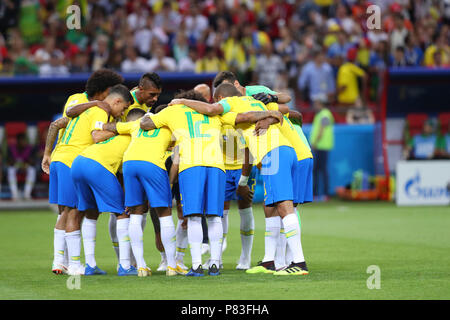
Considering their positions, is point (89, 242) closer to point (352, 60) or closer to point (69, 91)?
point (69, 91)

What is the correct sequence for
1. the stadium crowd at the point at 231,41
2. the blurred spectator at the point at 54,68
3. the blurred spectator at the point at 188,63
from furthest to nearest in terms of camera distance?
the blurred spectator at the point at 188,63, the stadium crowd at the point at 231,41, the blurred spectator at the point at 54,68

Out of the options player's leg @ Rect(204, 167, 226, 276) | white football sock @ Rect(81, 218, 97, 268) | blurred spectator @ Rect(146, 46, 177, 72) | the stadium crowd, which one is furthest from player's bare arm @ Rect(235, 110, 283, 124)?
blurred spectator @ Rect(146, 46, 177, 72)

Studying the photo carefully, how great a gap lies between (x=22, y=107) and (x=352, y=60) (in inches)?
346

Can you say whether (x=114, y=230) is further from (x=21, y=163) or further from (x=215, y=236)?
(x=21, y=163)

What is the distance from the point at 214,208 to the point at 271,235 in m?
0.87

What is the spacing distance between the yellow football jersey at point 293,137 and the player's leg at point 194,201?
3.79 feet

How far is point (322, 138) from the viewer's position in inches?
773

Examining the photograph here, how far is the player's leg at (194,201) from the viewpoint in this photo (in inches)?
316

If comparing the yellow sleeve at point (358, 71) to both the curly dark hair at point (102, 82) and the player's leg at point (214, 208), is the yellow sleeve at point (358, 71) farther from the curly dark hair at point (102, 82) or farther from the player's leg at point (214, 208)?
the player's leg at point (214, 208)

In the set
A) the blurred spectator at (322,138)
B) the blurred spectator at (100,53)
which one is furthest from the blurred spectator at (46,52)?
the blurred spectator at (322,138)

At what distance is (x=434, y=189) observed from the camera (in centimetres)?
1842

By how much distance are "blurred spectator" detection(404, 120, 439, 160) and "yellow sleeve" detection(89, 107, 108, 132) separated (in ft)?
45.1

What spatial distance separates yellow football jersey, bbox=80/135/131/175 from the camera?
8.38 meters
